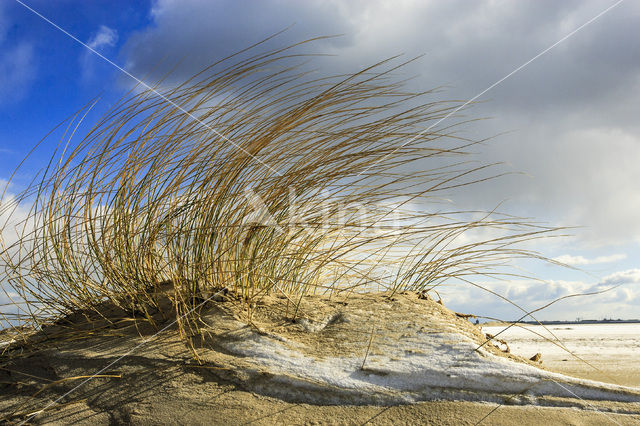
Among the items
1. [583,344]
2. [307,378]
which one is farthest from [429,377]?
[583,344]

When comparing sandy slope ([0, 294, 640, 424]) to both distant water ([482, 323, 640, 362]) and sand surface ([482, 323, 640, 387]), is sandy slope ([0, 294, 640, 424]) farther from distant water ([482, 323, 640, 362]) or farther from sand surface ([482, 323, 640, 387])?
distant water ([482, 323, 640, 362])

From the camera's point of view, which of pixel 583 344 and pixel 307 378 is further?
pixel 583 344

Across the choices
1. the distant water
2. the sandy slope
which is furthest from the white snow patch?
the distant water

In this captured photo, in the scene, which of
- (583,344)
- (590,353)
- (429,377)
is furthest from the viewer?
(583,344)

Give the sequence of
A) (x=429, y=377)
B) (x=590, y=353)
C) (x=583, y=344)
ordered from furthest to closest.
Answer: (x=583, y=344), (x=590, y=353), (x=429, y=377)

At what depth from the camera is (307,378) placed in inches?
67.0

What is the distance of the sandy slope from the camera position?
1616 mm

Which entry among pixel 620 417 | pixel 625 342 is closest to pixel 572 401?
pixel 620 417

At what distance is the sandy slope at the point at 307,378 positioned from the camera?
5.30ft

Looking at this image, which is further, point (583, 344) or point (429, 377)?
point (583, 344)

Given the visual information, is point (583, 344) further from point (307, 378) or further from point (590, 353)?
point (307, 378)

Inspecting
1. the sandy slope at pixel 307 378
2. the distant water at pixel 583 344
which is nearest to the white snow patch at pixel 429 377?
the sandy slope at pixel 307 378

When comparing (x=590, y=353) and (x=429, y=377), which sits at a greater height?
(x=590, y=353)

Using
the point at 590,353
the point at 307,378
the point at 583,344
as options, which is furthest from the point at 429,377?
the point at 583,344
